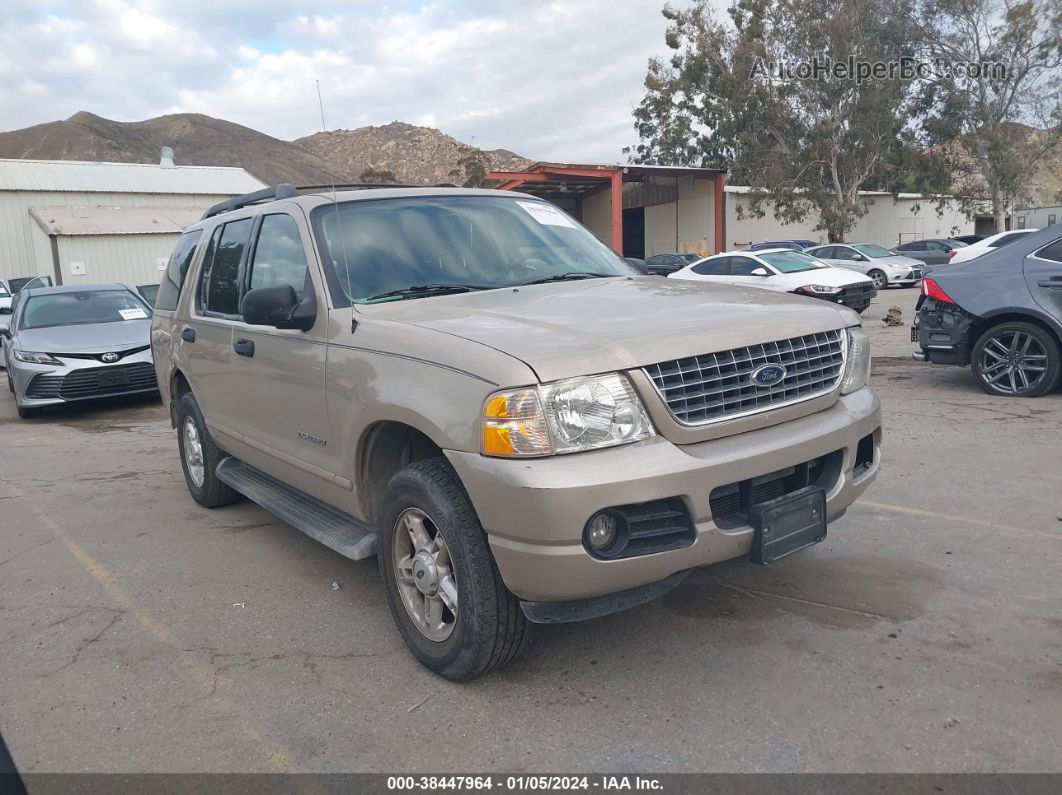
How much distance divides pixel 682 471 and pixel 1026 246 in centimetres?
672

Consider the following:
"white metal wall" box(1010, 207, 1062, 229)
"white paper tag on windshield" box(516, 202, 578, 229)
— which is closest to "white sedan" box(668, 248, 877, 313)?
"white paper tag on windshield" box(516, 202, 578, 229)

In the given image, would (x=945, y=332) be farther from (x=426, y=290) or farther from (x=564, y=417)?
(x=564, y=417)

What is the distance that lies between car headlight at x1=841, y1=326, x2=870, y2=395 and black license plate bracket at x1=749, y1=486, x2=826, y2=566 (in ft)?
2.02

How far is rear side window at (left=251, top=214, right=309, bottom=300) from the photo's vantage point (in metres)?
4.20

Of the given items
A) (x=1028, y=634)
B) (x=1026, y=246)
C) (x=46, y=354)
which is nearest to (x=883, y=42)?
(x=1026, y=246)

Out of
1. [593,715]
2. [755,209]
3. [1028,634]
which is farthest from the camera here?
Result: [755,209]

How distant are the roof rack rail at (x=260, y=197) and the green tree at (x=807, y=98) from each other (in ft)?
131

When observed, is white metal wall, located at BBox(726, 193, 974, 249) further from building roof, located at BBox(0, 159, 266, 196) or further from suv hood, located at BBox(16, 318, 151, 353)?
suv hood, located at BBox(16, 318, 151, 353)

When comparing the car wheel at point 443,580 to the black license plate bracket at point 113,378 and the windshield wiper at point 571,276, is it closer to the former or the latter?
the windshield wiper at point 571,276

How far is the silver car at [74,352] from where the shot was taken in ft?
32.6

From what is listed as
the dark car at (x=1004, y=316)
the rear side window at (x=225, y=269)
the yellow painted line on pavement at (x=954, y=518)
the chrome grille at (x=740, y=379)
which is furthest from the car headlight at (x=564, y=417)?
the dark car at (x=1004, y=316)

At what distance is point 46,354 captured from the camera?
394 inches

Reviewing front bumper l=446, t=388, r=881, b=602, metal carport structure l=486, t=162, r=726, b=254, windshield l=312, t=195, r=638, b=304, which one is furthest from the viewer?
metal carport structure l=486, t=162, r=726, b=254
